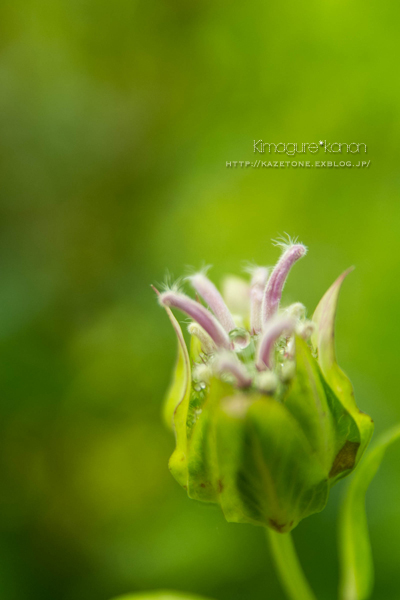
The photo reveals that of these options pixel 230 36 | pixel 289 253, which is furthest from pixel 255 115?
pixel 289 253

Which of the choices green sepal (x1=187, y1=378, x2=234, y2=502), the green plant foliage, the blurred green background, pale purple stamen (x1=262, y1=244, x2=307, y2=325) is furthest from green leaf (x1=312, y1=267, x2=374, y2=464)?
the blurred green background

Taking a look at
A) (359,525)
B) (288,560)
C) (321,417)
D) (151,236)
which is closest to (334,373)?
(321,417)

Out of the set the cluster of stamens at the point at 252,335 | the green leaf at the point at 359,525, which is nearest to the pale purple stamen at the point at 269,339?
the cluster of stamens at the point at 252,335

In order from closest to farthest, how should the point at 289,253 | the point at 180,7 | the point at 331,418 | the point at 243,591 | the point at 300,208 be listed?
the point at 331,418
the point at 289,253
the point at 243,591
the point at 300,208
the point at 180,7

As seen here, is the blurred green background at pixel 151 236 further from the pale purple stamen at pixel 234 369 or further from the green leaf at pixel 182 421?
the pale purple stamen at pixel 234 369

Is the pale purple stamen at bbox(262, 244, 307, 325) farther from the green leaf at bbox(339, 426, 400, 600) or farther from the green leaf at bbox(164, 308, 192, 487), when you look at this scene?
the green leaf at bbox(339, 426, 400, 600)

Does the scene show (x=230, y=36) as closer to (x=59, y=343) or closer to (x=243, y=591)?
(x=59, y=343)
